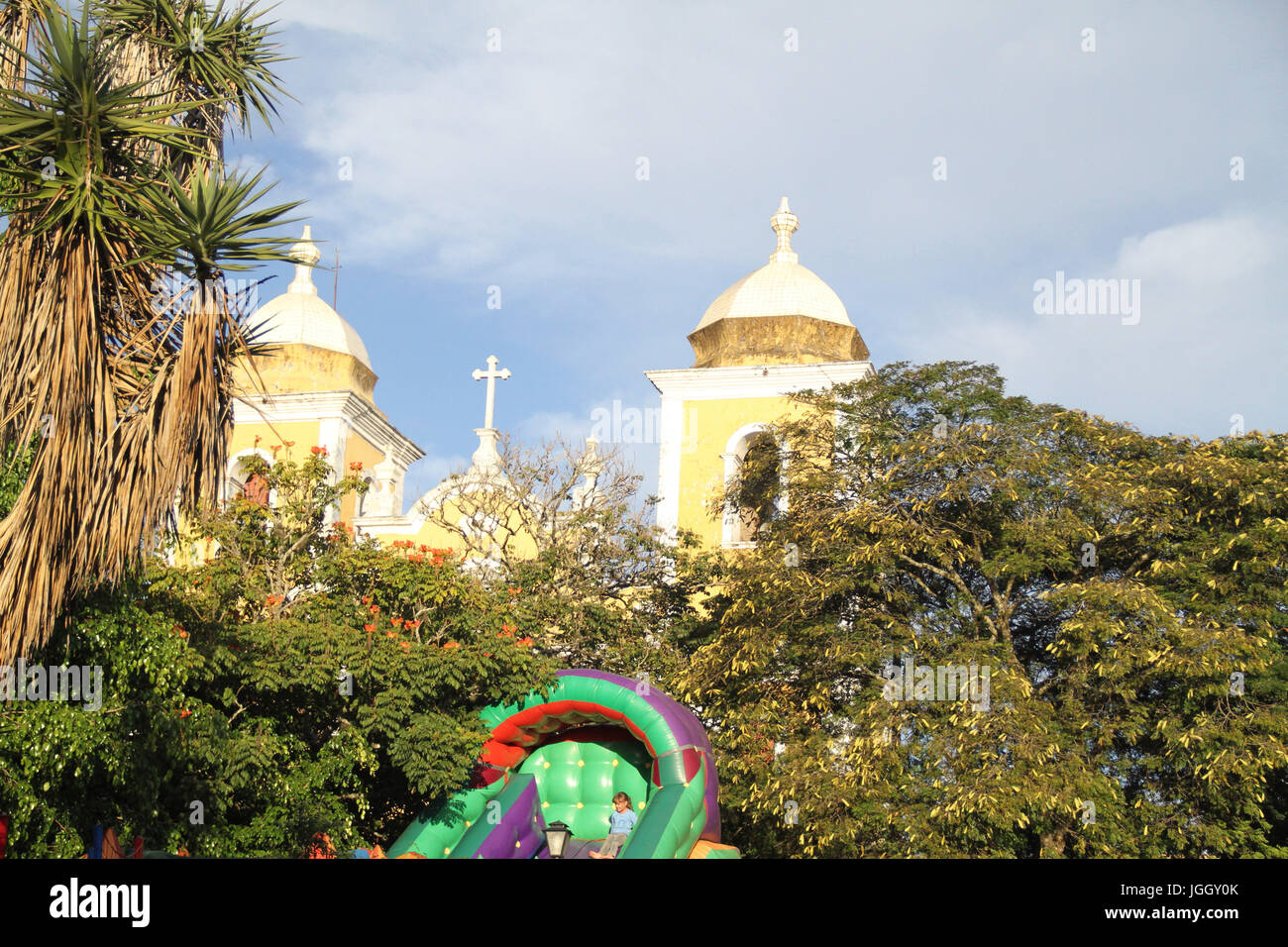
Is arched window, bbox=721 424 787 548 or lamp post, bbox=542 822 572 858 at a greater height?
arched window, bbox=721 424 787 548

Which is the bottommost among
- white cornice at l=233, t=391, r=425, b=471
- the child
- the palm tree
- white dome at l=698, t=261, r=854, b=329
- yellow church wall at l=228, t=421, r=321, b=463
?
the child

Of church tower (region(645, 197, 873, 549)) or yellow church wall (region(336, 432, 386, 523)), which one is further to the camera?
yellow church wall (region(336, 432, 386, 523))

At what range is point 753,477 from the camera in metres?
20.4

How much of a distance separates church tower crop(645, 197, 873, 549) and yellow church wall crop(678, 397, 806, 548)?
16 millimetres

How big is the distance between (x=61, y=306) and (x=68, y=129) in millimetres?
988

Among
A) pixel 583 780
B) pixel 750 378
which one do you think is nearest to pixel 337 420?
pixel 750 378

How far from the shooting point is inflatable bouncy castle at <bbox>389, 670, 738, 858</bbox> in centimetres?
1397

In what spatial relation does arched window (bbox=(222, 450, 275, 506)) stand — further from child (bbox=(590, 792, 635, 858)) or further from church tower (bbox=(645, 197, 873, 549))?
church tower (bbox=(645, 197, 873, 549))

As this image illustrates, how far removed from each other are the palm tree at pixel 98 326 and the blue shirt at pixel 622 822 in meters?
7.14

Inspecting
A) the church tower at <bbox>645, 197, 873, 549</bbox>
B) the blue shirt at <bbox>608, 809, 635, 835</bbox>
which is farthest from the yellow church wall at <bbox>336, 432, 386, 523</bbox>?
the blue shirt at <bbox>608, 809, 635, 835</bbox>

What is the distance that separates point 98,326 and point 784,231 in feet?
59.8

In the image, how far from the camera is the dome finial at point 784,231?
2489 centimetres

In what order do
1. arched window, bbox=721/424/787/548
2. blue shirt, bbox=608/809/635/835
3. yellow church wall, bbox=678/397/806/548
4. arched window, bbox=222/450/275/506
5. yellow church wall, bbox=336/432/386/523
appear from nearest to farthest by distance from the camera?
blue shirt, bbox=608/809/635/835, arched window, bbox=222/450/275/506, arched window, bbox=721/424/787/548, yellow church wall, bbox=678/397/806/548, yellow church wall, bbox=336/432/386/523
